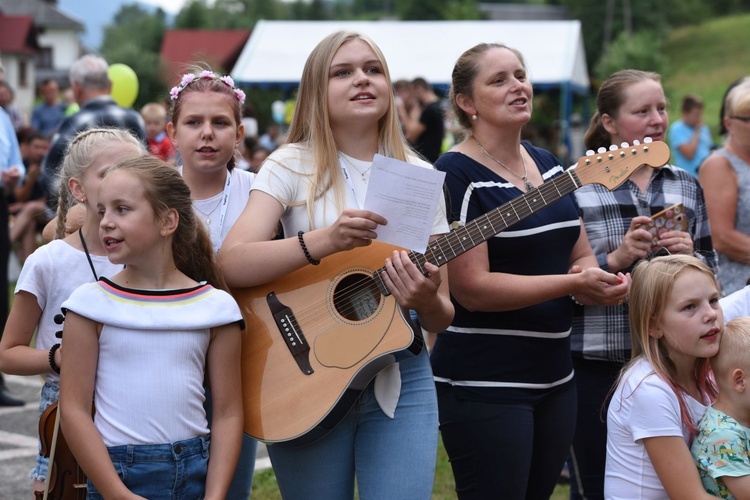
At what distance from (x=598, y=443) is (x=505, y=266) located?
2.93 feet

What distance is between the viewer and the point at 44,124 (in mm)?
14688

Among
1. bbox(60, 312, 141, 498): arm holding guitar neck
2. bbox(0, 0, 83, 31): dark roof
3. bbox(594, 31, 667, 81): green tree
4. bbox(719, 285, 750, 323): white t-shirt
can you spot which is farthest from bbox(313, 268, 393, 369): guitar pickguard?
bbox(0, 0, 83, 31): dark roof

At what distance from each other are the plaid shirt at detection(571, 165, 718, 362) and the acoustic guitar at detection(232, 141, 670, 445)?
29.2 inches

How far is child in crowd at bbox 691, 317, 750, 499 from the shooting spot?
9.01ft

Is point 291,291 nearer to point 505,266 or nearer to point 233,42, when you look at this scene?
point 505,266

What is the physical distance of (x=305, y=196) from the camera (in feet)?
9.64

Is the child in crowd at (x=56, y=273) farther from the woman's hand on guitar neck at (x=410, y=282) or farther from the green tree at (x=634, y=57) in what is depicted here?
the green tree at (x=634, y=57)

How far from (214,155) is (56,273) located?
67 cm

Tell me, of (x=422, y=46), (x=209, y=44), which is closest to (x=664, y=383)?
(x=422, y=46)

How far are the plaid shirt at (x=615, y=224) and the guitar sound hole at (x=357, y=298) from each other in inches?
44.3

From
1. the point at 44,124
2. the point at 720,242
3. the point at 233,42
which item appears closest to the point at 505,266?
the point at 720,242

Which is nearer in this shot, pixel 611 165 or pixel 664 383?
pixel 664 383

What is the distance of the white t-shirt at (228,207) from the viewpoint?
3219 mm

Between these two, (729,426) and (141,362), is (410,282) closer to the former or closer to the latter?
(141,362)
